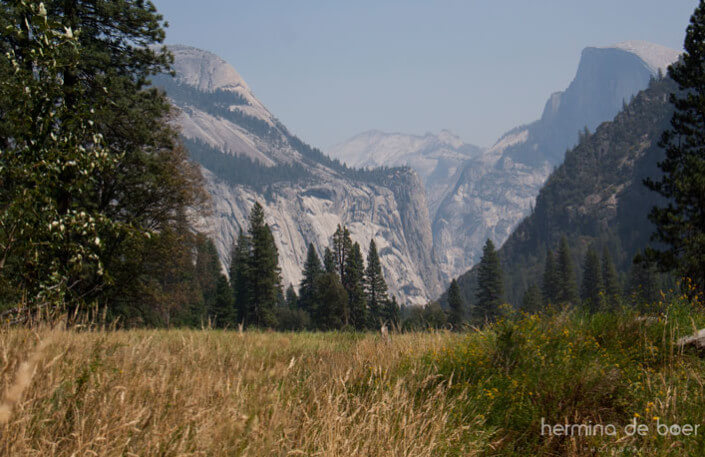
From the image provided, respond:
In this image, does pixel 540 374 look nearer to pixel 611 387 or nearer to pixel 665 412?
pixel 611 387

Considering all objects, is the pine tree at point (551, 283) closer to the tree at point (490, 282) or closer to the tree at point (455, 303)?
the tree at point (490, 282)

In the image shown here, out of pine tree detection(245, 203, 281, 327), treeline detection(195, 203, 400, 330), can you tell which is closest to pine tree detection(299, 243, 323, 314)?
treeline detection(195, 203, 400, 330)

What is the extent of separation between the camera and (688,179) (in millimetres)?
23125

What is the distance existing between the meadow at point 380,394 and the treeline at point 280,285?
34706 millimetres

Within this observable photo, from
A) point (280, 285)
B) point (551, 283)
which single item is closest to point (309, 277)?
point (280, 285)

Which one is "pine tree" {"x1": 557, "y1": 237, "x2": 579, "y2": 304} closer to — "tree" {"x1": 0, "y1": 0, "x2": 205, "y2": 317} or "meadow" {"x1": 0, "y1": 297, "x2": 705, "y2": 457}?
"tree" {"x1": 0, "y1": 0, "x2": 205, "y2": 317}

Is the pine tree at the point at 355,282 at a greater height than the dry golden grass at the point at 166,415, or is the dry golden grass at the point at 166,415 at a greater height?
the dry golden grass at the point at 166,415

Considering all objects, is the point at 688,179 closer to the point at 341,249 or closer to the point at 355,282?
the point at 355,282

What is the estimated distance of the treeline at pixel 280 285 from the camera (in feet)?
176

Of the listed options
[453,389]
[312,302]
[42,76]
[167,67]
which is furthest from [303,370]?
[312,302]

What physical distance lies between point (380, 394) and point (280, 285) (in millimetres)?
64355

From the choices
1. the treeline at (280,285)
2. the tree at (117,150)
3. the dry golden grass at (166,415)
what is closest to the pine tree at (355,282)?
the treeline at (280,285)

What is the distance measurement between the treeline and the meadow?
34706 mm

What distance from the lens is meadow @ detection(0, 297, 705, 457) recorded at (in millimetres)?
2846
